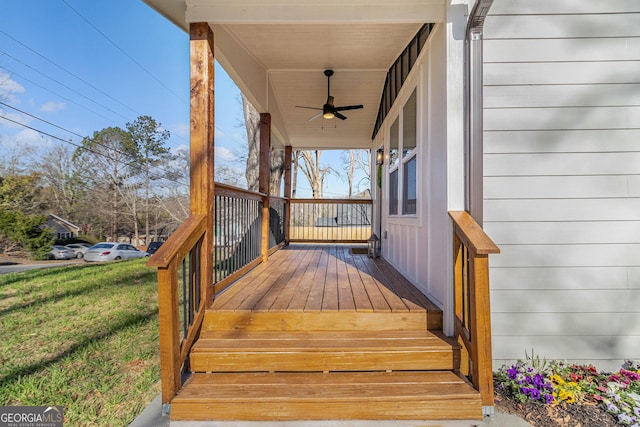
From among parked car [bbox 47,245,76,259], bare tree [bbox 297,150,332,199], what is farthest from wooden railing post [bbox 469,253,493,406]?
parked car [bbox 47,245,76,259]

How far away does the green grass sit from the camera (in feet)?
6.06

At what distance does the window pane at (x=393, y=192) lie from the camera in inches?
153

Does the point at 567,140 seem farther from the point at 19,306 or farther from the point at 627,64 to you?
the point at 19,306

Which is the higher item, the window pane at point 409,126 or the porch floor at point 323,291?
the window pane at point 409,126

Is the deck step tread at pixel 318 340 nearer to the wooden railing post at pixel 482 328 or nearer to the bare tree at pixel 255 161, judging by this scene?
the wooden railing post at pixel 482 328

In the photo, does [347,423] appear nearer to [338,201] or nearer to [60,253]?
[338,201]

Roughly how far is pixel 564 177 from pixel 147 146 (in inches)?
967

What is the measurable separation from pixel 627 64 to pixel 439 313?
2.24 m

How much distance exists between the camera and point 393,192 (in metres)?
4.05

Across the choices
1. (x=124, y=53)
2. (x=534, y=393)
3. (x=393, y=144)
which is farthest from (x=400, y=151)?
(x=124, y=53)

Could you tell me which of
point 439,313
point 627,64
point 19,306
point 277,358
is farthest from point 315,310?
point 19,306

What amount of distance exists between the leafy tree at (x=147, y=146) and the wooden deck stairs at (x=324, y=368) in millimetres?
22042

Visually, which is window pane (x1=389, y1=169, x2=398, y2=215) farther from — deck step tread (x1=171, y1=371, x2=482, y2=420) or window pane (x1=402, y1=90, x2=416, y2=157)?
deck step tread (x1=171, y1=371, x2=482, y2=420)

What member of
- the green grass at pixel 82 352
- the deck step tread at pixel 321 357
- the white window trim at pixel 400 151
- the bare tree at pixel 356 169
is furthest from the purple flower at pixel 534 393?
the bare tree at pixel 356 169
